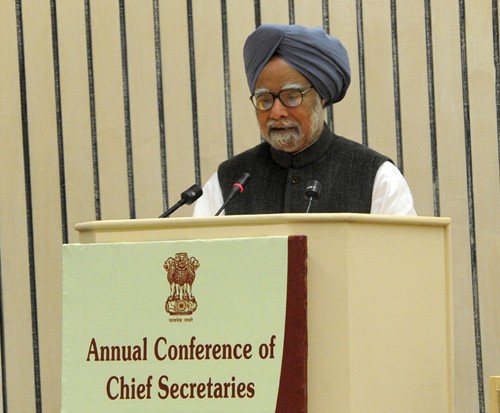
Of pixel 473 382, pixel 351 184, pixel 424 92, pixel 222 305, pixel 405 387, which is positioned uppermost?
pixel 424 92

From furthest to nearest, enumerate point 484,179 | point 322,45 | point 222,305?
point 484,179
point 322,45
point 222,305

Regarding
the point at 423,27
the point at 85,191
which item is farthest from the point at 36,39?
the point at 423,27

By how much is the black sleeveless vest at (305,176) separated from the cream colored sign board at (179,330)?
0.94m

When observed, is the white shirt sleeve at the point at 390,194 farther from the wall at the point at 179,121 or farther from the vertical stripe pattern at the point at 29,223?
the vertical stripe pattern at the point at 29,223

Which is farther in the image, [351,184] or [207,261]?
[351,184]

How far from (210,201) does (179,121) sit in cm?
95

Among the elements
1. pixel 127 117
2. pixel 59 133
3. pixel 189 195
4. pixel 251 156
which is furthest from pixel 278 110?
pixel 59 133

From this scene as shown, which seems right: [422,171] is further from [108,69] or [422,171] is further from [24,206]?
[24,206]

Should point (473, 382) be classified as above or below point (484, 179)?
below

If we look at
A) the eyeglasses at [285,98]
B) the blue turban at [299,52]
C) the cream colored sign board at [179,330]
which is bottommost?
the cream colored sign board at [179,330]

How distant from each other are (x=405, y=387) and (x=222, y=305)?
1.40ft

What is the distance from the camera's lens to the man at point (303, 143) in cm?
302

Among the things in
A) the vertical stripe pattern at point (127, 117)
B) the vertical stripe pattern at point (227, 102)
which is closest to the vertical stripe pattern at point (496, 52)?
the vertical stripe pattern at point (227, 102)

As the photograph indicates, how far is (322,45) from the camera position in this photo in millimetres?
3049
